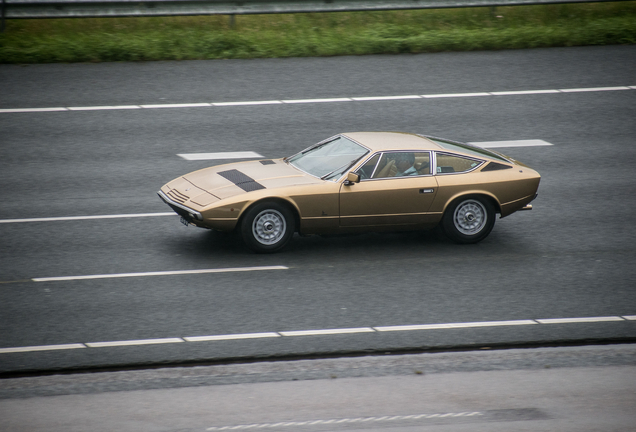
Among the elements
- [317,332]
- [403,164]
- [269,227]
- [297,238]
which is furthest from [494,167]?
[317,332]

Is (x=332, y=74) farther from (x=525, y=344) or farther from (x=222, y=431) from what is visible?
(x=222, y=431)

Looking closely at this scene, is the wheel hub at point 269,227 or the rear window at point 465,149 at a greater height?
the rear window at point 465,149

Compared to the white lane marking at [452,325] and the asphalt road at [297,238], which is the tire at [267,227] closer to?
the asphalt road at [297,238]

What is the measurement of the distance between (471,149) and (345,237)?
6.85ft

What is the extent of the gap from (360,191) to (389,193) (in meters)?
0.38

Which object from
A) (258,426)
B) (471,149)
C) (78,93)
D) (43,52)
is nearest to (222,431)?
(258,426)

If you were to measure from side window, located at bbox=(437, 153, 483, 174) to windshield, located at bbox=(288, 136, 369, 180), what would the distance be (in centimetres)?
99

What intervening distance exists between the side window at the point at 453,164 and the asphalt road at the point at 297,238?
101 cm

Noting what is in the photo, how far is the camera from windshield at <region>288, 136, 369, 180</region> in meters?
10.2

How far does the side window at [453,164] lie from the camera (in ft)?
33.9

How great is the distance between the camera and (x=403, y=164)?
1023cm

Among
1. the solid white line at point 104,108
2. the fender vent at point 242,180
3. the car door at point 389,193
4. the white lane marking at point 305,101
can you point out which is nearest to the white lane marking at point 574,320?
the car door at point 389,193

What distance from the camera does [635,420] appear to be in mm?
6430

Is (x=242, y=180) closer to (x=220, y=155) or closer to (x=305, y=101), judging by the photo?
(x=220, y=155)
